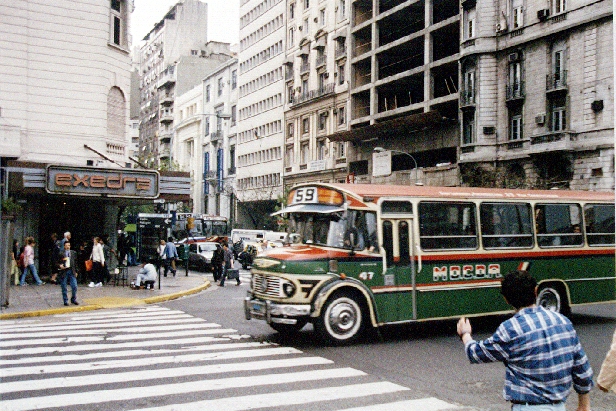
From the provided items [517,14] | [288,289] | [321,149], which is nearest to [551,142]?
[517,14]

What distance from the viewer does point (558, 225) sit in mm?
14641

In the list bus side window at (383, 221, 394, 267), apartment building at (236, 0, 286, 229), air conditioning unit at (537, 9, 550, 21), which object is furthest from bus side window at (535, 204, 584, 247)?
apartment building at (236, 0, 286, 229)

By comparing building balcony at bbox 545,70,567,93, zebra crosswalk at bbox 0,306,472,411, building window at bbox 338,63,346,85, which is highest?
building window at bbox 338,63,346,85

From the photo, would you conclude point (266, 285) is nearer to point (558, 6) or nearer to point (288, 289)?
point (288, 289)

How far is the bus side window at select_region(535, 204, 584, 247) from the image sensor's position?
566 inches

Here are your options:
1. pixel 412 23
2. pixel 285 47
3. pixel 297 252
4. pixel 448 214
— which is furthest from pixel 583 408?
pixel 285 47

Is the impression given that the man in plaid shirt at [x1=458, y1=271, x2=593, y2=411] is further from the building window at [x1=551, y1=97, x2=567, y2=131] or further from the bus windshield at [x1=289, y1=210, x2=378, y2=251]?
the building window at [x1=551, y1=97, x2=567, y2=131]

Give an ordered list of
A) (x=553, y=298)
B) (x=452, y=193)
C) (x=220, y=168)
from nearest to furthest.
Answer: (x=452, y=193)
(x=553, y=298)
(x=220, y=168)

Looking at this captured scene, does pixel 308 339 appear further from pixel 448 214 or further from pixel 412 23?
pixel 412 23

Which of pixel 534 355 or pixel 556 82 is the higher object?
pixel 556 82

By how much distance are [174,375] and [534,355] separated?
20.2ft

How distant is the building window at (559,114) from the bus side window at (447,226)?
27.1m

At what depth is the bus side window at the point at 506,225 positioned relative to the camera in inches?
539

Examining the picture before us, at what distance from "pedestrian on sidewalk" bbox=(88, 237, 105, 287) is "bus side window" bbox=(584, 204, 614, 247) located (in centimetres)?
1609
